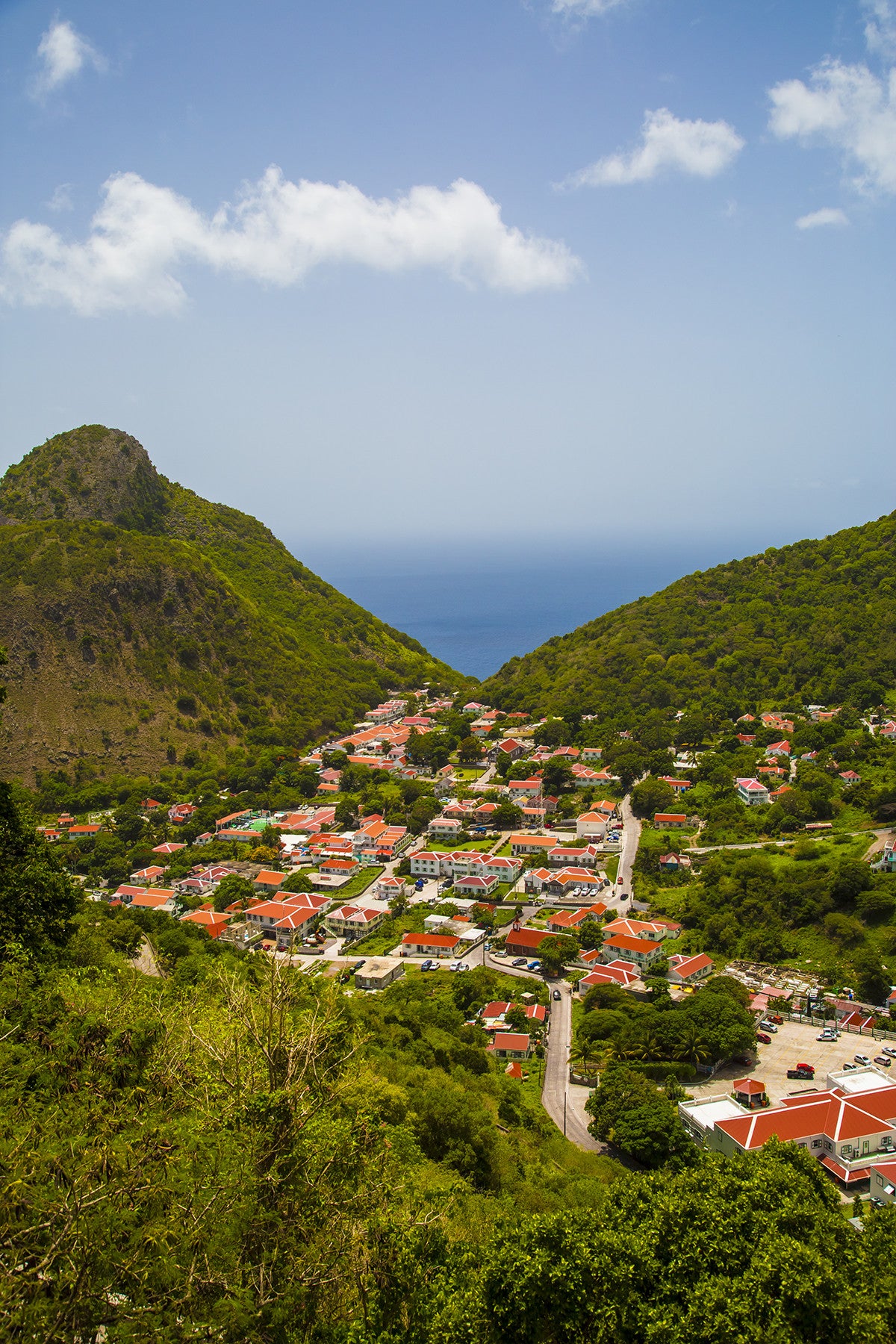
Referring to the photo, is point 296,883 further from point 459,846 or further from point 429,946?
point 429,946

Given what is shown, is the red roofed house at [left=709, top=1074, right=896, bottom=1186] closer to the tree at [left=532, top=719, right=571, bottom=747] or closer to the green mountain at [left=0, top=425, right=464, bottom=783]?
the tree at [left=532, top=719, right=571, bottom=747]

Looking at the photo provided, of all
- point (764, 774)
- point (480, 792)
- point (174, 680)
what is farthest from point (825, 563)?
point (174, 680)

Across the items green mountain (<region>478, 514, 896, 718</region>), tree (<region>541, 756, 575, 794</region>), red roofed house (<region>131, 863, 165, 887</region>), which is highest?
green mountain (<region>478, 514, 896, 718</region>)

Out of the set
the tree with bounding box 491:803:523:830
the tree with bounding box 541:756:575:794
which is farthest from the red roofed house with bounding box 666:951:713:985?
the tree with bounding box 541:756:575:794

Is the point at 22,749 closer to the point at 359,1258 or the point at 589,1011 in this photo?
the point at 589,1011

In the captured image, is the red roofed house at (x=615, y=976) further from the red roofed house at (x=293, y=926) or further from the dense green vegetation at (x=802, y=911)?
the red roofed house at (x=293, y=926)

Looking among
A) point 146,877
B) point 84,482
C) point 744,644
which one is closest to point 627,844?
point 146,877

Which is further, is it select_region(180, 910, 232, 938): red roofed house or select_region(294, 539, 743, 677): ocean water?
select_region(294, 539, 743, 677): ocean water
